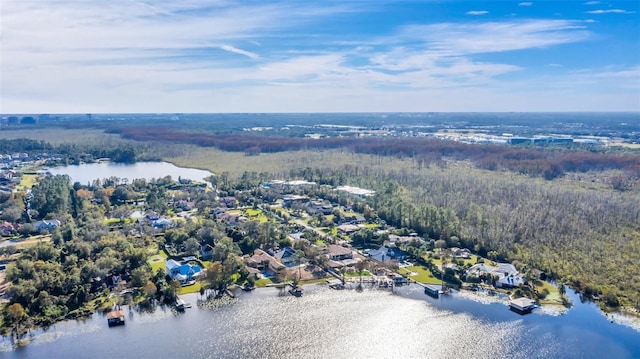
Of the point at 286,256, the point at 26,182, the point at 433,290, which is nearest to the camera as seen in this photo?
the point at 433,290

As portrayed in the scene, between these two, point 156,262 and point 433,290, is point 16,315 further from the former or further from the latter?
point 433,290

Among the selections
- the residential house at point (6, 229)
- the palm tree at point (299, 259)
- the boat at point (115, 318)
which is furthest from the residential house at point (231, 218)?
the residential house at point (6, 229)

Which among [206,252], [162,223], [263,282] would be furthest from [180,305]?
[162,223]

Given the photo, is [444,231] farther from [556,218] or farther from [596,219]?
[596,219]

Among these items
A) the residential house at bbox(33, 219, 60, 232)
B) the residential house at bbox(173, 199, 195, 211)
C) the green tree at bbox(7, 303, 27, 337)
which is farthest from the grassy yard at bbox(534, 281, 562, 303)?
the residential house at bbox(33, 219, 60, 232)

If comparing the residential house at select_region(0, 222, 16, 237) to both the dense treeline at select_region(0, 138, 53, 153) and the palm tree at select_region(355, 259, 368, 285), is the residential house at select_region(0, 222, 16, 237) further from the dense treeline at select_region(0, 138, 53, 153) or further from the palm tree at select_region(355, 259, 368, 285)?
the dense treeline at select_region(0, 138, 53, 153)

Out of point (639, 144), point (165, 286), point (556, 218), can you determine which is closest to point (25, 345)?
point (165, 286)
